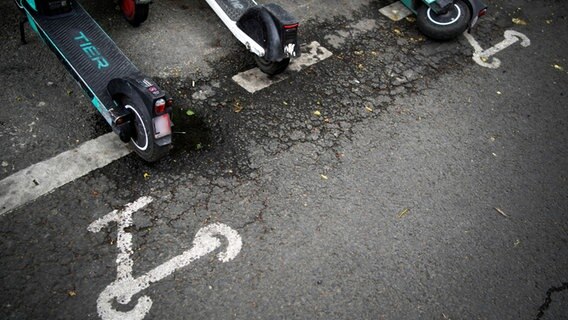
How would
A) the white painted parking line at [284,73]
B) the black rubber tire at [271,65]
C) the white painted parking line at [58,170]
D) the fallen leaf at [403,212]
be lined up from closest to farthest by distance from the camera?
the white painted parking line at [58,170] → the fallen leaf at [403,212] → the black rubber tire at [271,65] → the white painted parking line at [284,73]

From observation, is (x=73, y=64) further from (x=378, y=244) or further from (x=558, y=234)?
(x=558, y=234)

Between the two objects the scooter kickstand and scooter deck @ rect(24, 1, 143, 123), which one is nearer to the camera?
scooter deck @ rect(24, 1, 143, 123)

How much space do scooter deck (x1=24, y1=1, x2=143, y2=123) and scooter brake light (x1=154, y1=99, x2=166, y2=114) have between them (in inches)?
22.1

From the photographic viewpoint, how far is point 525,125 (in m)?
4.75

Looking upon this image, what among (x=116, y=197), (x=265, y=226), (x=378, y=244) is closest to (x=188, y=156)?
(x=116, y=197)

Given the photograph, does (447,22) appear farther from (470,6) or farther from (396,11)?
(396,11)

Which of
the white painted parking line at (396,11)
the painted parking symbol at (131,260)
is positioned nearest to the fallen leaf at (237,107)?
the painted parking symbol at (131,260)

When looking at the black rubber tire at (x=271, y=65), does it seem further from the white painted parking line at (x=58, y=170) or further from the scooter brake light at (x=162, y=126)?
the white painted parking line at (x=58, y=170)

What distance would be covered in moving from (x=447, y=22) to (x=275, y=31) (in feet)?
8.41

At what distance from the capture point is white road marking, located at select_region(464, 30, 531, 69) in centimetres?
546

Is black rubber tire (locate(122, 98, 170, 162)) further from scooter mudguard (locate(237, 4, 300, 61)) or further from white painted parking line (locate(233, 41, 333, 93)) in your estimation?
scooter mudguard (locate(237, 4, 300, 61))

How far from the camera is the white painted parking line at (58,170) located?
3184 mm

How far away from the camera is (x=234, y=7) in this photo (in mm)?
4723

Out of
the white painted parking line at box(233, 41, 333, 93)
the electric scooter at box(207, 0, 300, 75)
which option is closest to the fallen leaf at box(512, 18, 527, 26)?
the white painted parking line at box(233, 41, 333, 93)
